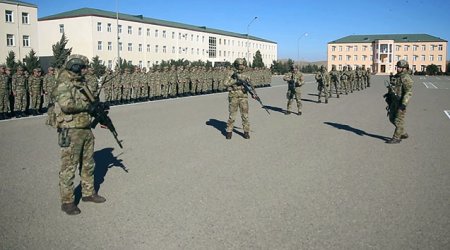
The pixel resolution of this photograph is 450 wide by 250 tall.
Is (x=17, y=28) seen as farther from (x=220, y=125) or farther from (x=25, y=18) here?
(x=220, y=125)

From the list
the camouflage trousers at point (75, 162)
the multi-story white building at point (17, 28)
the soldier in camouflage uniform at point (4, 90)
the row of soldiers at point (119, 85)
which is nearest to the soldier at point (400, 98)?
the row of soldiers at point (119, 85)

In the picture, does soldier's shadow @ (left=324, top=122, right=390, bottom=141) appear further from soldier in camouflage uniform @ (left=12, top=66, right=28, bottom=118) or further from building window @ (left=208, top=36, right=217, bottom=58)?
building window @ (left=208, top=36, right=217, bottom=58)

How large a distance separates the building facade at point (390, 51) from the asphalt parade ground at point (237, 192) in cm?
10659

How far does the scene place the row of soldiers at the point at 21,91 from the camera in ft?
42.8

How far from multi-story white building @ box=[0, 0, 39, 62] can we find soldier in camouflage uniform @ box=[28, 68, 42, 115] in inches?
1616

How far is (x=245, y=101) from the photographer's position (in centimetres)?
979

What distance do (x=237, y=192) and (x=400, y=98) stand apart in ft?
18.5

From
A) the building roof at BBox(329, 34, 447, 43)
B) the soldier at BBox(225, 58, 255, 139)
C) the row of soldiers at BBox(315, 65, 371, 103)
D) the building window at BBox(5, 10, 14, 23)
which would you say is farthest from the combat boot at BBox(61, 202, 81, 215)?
the building roof at BBox(329, 34, 447, 43)

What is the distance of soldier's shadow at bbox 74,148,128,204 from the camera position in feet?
18.8

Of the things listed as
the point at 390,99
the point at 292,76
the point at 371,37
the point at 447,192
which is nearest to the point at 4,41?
the point at 292,76

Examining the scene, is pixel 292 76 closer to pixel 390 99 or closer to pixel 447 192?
pixel 390 99

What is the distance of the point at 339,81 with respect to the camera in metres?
24.5

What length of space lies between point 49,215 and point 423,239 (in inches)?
162

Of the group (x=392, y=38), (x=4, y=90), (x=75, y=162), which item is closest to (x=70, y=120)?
(x=75, y=162)
